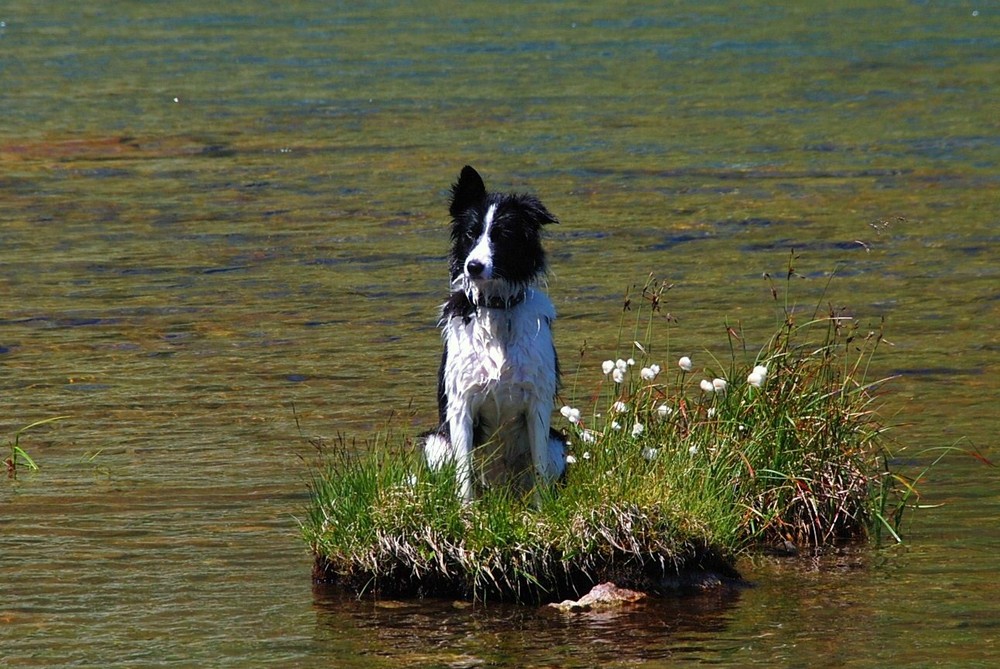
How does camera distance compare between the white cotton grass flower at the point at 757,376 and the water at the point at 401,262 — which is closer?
the water at the point at 401,262

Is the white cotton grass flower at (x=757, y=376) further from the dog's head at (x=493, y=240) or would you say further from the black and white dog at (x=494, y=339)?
the dog's head at (x=493, y=240)

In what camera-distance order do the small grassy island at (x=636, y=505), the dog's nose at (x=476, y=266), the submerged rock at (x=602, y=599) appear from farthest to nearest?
the dog's nose at (x=476, y=266), the small grassy island at (x=636, y=505), the submerged rock at (x=602, y=599)

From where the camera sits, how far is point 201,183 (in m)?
19.9

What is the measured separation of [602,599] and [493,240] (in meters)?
1.65

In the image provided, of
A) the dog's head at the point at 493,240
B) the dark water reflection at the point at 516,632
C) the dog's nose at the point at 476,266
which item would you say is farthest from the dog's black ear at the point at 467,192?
the dark water reflection at the point at 516,632

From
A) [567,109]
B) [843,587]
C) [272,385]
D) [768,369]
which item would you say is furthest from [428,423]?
[567,109]

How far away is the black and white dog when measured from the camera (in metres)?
7.32

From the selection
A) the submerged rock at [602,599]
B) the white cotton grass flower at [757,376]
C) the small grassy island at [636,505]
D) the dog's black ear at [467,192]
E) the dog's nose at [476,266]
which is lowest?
the submerged rock at [602,599]

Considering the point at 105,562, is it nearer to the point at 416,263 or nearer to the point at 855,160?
the point at 416,263

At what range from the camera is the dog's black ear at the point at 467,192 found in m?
7.38

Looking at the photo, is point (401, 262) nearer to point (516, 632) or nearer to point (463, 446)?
point (463, 446)

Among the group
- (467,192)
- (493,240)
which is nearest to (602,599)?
(493,240)

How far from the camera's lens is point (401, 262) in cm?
1582

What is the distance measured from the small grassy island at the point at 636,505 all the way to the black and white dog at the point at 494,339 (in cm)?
19
